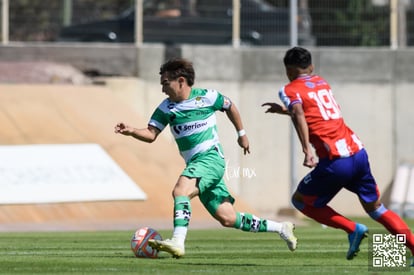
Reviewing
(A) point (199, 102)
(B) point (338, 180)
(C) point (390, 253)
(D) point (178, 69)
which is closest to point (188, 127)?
(A) point (199, 102)

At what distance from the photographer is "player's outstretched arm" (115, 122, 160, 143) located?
39.4 ft

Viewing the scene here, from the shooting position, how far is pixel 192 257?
1289cm

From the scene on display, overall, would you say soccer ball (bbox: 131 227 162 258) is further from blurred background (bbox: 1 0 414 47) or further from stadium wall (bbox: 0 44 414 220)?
blurred background (bbox: 1 0 414 47)

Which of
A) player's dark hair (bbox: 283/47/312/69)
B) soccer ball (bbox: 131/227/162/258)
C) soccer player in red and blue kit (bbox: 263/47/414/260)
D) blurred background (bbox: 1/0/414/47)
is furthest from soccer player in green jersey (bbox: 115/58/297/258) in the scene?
blurred background (bbox: 1/0/414/47)

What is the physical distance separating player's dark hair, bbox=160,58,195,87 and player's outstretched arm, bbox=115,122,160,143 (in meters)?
0.58

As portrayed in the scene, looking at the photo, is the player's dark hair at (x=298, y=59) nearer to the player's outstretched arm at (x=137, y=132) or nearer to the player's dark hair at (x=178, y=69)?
the player's dark hair at (x=178, y=69)

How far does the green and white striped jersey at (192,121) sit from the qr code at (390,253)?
75.2 inches

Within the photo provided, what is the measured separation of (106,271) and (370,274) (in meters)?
2.28

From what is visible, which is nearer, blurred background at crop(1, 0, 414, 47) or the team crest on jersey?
the team crest on jersey

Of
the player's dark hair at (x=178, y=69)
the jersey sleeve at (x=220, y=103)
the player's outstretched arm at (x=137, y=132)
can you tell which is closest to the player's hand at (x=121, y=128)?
the player's outstretched arm at (x=137, y=132)

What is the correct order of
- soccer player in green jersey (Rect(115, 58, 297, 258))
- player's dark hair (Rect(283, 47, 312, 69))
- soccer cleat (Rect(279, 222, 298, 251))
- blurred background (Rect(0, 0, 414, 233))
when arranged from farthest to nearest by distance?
blurred background (Rect(0, 0, 414, 233)) < soccer cleat (Rect(279, 222, 298, 251)) < soccer player in green jersey (Rect(115, 58, 297, 258)) < player's dark hair (Rect(283, 47, 312, 69))

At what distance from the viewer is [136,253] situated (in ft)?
41.1

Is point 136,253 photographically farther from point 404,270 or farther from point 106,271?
point 404,270

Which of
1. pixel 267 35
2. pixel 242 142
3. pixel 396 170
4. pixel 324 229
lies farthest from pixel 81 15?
pixel 242 142
